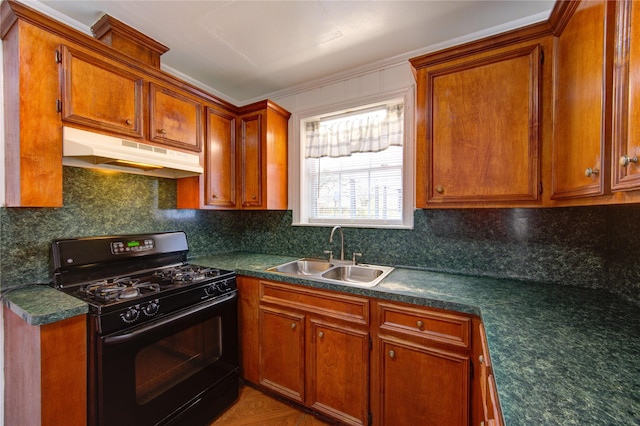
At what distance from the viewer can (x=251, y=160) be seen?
241 centimetres

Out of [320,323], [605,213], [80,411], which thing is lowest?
[80,411]

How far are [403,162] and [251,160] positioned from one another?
134 cm

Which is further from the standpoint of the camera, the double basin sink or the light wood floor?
the double basin sink

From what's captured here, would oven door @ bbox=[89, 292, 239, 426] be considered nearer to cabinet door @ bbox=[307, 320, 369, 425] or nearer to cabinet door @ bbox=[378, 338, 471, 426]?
cabinet door @ bbox=[307, 320, 369, 425]

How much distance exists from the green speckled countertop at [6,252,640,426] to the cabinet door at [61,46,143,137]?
969 mm

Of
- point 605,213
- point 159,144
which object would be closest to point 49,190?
point 159,144

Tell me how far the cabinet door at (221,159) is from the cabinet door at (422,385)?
1.71m

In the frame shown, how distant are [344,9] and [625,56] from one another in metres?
1.32

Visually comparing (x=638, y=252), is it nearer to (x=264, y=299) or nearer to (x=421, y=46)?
(x=421, y=46)

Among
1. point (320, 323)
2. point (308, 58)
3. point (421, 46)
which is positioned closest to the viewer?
point (320, 323)

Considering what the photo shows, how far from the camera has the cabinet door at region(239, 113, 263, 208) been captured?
236cm

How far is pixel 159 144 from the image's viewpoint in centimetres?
181

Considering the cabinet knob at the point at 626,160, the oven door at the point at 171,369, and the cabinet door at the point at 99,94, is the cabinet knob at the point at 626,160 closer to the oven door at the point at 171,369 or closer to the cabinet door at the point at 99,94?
the oven door at the point at 171,369

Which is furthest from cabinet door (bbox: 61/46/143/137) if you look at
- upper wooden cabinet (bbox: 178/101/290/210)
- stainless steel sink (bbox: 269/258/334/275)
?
stainless steel sink (bbox: 269/258/334/275)
